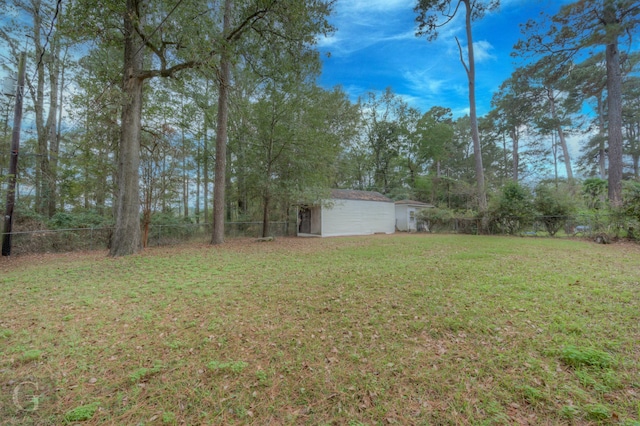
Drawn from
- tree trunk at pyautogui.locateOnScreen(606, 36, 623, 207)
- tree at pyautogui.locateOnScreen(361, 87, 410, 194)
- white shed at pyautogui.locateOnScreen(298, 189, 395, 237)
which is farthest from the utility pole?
tree trunk at pyautogui.locateOnScreen(606, 36, 623, 207)

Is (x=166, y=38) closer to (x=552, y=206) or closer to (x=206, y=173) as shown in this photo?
(x=206, y=173)

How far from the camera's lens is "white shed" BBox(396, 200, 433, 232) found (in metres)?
20.3

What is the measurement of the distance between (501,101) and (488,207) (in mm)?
13165

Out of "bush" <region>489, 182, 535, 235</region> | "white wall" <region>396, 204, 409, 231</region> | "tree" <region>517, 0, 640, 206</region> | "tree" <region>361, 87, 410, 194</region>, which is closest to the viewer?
"tree" <region>517, 0, 640, 206</region>

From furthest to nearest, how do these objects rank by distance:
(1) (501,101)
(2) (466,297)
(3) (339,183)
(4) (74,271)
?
(3) (339,183)
(1) (501,101)
(4) (74,271)
(2) (466,297)

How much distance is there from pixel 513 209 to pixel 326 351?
15254 millimetres

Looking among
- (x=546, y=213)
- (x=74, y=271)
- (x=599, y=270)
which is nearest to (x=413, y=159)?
(x=546, y=213)

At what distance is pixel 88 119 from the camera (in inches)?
317

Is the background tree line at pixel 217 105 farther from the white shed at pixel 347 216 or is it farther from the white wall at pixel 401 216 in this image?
the white wall at pixel 401 216

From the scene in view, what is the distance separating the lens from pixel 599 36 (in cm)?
1081

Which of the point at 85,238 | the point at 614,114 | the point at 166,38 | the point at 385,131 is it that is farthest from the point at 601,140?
the point at 85,238

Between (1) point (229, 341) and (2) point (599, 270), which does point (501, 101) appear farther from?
(1) point (229, 341)

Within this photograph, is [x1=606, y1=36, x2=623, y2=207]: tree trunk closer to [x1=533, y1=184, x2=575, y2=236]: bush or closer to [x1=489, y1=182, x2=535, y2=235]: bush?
[x1=533, y1=184, x2=575, y2=236]: bush

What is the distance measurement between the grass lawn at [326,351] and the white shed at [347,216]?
11.3 m
